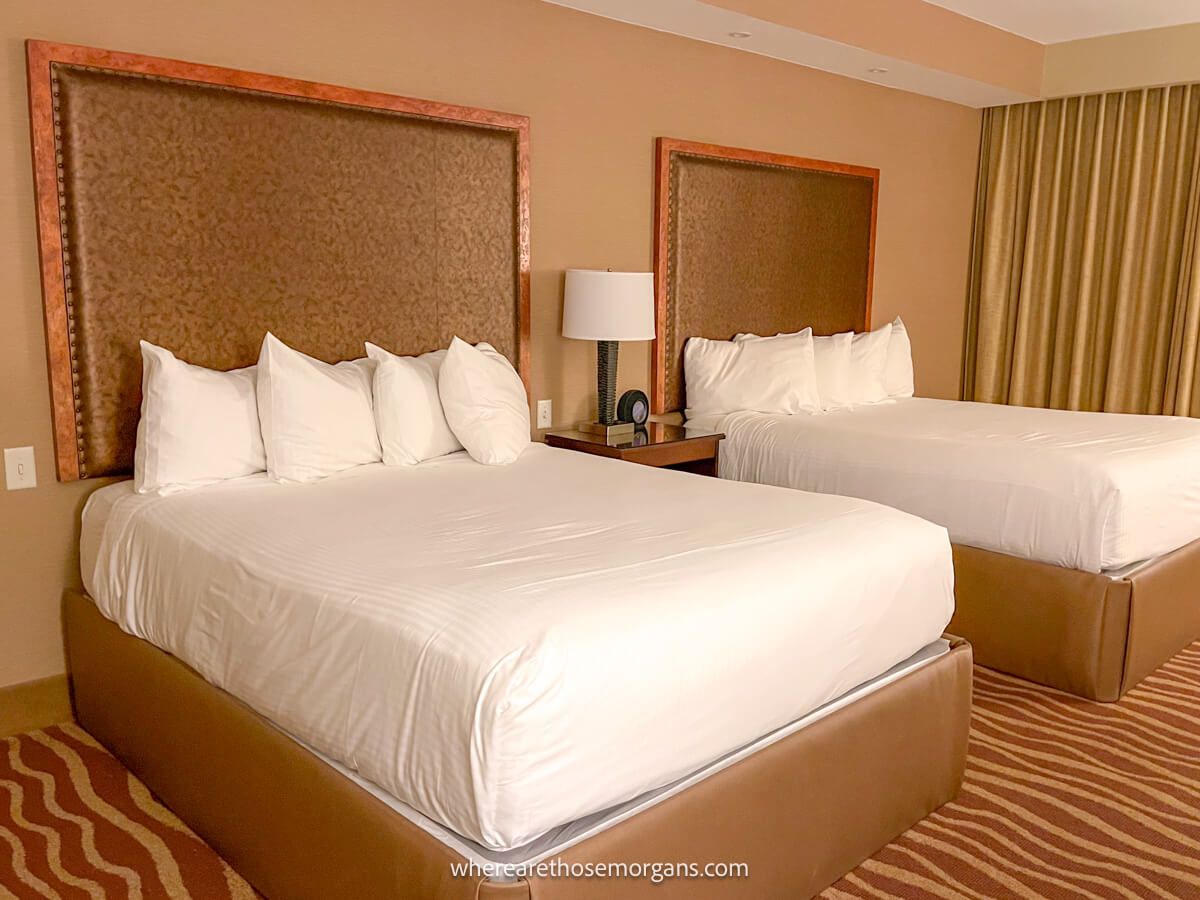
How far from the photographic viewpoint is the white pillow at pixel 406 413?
2.95 metres

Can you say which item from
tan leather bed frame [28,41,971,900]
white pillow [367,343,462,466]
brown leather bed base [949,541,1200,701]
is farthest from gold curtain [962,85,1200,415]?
white pillow [367,343,462,466]

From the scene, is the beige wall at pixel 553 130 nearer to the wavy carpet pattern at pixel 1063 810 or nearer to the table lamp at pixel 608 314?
the table lamp at pixel 608 314

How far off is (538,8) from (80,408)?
6.87 feet

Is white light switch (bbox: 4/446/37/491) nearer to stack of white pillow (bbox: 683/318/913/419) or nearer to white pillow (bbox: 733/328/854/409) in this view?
stack of white pillow (bbox: 683/318/913/419)

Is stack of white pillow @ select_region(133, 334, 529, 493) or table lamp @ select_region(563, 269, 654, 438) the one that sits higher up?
table lamp @ select_region(563, 269, 654, 438)

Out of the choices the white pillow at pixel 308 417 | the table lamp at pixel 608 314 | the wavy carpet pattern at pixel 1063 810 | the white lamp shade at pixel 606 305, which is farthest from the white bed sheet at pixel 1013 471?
Result: the white pillow at pixel 308 417

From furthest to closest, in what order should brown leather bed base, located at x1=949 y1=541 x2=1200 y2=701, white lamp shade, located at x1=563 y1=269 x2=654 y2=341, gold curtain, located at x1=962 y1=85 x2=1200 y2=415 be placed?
gold curtain, located at x1=962 y1=85 x2=1200 y2=415, white lamp shade, located at x1=563 y1=269 x2=654 y2=341, brown leather bed base, located at x1=949 y1=541 x2=1200 y2=701

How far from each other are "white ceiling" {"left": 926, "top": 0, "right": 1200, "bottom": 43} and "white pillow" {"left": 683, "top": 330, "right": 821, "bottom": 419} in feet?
5.78

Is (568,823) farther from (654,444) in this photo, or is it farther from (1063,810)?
(654,444)

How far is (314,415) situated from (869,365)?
9.51 feet

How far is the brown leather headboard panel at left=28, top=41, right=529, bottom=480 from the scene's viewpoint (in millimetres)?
2611

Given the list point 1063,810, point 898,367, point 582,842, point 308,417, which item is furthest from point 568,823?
point 898,367

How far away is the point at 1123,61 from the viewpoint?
16.3ft

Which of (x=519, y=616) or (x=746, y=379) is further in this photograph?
(x=746, y=379)
